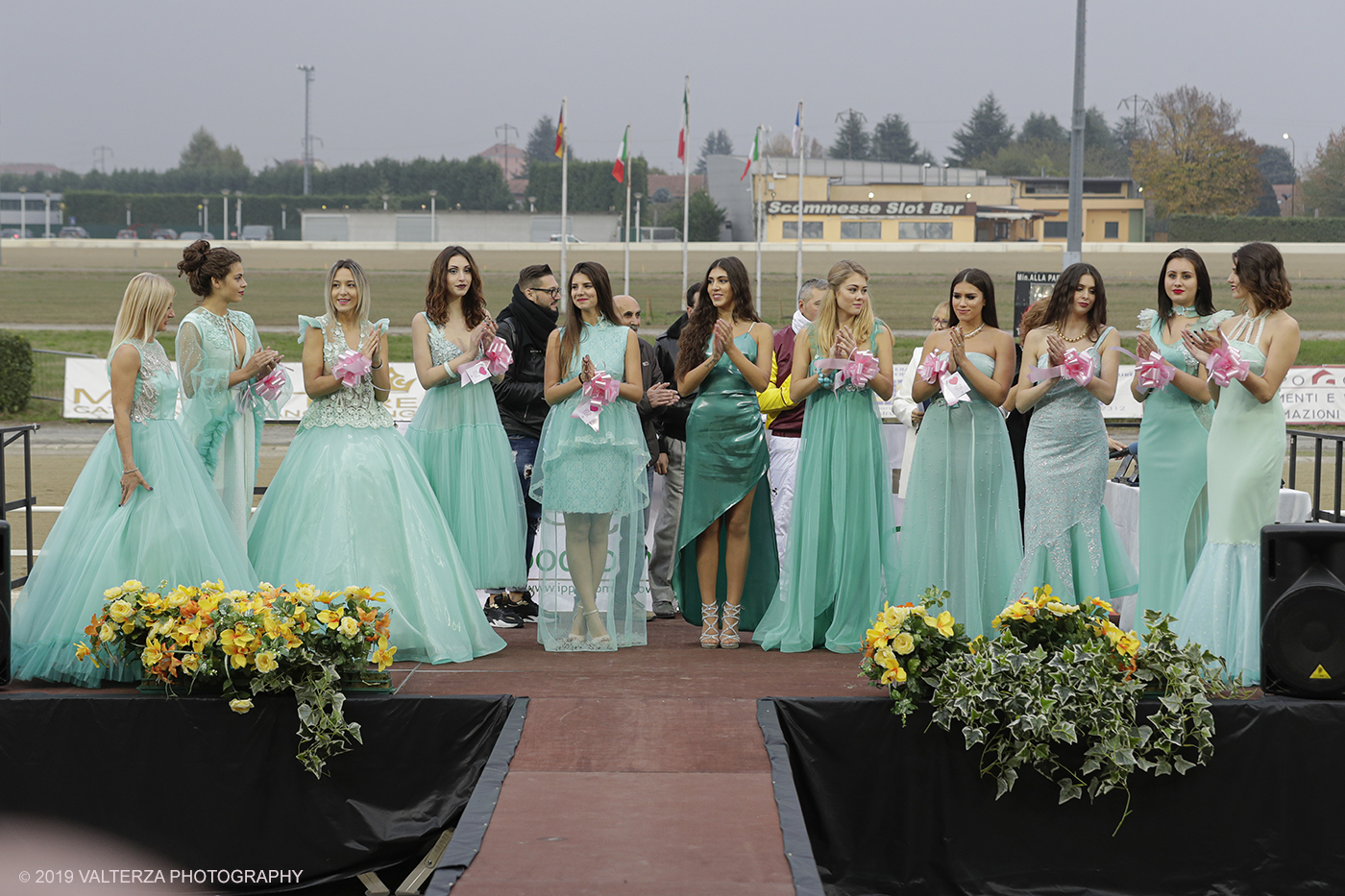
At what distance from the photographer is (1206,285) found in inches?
255

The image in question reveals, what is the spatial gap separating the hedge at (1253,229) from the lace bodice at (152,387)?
2807 inches

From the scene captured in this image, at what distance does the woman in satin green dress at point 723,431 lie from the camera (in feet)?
21.4

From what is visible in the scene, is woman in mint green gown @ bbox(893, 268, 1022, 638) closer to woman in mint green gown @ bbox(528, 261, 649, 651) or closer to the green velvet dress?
the green velvet dress

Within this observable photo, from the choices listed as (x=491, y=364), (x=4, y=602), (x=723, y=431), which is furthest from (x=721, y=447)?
(x=4, y=602)

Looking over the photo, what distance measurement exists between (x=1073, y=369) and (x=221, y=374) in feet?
14.2

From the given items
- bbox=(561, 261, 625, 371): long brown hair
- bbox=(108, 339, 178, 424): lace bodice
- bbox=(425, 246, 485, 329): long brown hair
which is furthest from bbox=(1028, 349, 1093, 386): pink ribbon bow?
bbox=(108, 339, 178, 424): lace bodice

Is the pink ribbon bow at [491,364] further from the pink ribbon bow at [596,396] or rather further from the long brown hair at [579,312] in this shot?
the pink ribbon bow at [596,396]

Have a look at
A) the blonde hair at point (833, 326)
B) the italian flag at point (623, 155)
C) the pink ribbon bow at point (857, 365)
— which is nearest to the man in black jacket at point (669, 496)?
the blonde hair at point (833, 326)

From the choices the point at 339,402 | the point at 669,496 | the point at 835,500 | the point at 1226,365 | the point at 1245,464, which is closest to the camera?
the point at 1226,365

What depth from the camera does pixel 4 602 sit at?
535cm

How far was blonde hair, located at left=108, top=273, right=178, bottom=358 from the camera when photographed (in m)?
5.98

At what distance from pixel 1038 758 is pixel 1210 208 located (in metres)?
80.9

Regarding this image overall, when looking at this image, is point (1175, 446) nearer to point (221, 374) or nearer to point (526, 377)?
point (526, 377)

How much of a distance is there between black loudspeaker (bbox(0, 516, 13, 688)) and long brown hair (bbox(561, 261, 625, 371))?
2695 millimetres
